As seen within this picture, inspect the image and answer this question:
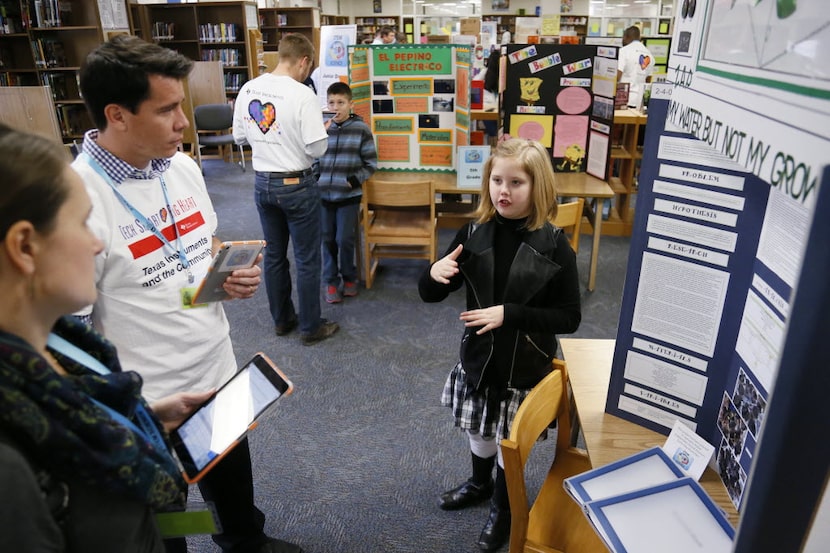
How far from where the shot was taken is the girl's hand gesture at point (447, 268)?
161 centimetres

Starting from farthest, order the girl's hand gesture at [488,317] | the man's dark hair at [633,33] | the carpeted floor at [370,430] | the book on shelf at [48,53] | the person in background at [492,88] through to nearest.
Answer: the man's dark hair at [633,33]
the person in background at [492,88]
the book on shelf at [48,53]
the carpeted floor at [370,430]
the girl's hand gesture at [488,317]

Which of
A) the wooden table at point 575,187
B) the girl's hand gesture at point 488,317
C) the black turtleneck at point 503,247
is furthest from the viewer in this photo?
the wooden table at point 575,187

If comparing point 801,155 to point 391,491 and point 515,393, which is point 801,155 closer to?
point 515,393

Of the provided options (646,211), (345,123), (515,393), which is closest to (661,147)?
(646,211)

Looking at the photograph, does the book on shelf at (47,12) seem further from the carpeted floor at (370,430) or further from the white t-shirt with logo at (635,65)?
the white t-shirt with logo at (635,65)

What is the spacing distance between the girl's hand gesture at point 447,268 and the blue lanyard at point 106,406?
0.90 m

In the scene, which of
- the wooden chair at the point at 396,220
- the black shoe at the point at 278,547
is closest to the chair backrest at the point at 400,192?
the wooden chair at the point at 396,220

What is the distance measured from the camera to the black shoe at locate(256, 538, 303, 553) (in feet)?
5.96

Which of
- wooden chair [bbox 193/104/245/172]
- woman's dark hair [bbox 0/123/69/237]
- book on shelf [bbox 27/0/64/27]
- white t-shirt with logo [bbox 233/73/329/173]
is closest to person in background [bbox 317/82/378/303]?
white t-shirt with logo [bbox 233/73/329/173]

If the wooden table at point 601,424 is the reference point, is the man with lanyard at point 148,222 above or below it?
above

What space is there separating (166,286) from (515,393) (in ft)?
3.41

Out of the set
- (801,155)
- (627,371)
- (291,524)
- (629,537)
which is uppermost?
(801,155)

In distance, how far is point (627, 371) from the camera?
1338 millimetres

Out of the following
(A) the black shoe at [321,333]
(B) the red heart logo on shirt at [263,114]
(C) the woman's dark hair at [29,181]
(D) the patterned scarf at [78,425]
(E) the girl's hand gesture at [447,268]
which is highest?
(C) the woman's dark hair at [29,181]
